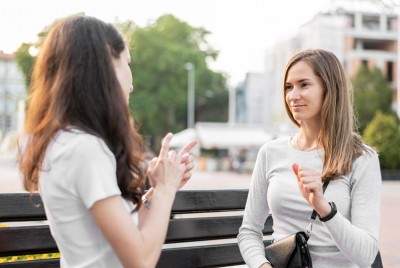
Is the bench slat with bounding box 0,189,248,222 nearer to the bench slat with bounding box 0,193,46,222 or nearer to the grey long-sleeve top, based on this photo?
the bench slat with bounding box 0,193,46,222

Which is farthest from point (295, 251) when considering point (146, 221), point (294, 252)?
point (146, 221)

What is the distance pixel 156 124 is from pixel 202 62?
567 centimetres

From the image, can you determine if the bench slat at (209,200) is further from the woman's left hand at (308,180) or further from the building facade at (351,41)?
the building facade at (351,41)

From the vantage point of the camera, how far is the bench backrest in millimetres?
2384

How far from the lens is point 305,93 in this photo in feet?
7.81

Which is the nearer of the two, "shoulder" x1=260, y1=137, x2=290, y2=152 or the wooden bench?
the wooden bench

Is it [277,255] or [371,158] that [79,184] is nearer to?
[277,255]

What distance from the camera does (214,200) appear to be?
287 cm

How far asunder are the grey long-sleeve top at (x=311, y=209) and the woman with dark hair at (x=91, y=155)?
75cm

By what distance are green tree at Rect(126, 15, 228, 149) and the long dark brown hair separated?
3944 cm

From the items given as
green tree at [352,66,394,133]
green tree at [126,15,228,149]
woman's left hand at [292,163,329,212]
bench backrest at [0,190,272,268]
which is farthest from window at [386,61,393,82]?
woman's left hand at [292,163,329,212]

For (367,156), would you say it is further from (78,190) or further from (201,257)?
(78,190)

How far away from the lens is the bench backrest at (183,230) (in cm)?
238

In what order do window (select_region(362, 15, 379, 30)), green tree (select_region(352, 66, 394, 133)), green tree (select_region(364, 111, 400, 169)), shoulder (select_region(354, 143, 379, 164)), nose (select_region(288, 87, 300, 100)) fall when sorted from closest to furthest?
shoulder (select_region(354, 143, 379, 164)), nose (select_region(288, 87, 300, 100)), green tree (select_region(364, 111, 400, 169)), green tree (select_region(352, 66, 394, 133)), window (select_region(362, 15, 379, 30))
